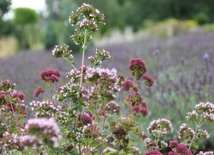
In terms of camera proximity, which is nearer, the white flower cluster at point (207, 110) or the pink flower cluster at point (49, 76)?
the pink flower cluster at point (49, 76)

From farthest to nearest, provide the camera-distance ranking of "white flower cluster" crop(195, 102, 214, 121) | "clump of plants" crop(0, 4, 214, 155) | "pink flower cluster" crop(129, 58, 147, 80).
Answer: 1. "white flower cluster" crop(195, 102, 214, 121)
2. "pink flower cluster" crop(129, 58, 147, 80)
3. "clump of plants" crop(0, 4, 214, 155)

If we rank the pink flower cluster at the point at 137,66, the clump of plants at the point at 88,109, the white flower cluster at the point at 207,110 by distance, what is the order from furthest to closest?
1. the white flower cluster at the point at 207,110
2. the pink flower cluster at the point at 137,66
3. the clump of plants at the point at 88,109

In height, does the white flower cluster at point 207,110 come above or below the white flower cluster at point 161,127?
above

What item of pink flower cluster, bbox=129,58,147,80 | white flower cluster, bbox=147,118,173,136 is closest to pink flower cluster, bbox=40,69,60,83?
pink flower cluster, bbox=129,58,147,80

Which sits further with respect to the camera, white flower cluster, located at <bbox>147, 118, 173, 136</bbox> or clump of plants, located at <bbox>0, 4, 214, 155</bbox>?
white flower cluster, located at <bbox>147, 118, 173, 136</bbox>

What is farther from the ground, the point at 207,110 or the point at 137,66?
the point at 137,66

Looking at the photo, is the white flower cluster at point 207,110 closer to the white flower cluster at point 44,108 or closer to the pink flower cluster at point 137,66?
the pink flower cluster at point 137,66

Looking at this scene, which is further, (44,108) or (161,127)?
(161,127)

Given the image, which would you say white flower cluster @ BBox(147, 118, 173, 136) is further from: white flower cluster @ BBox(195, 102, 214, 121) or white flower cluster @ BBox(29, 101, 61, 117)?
white flower cluster @ BBox(29, 101, 61, 117)

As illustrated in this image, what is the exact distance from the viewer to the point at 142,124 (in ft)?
16.1

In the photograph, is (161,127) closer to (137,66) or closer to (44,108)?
(137,66)

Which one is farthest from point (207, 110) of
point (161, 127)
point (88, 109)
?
point (88, 109)

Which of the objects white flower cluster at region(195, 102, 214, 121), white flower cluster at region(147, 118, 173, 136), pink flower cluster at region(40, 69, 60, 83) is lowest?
white flower cluster at region(147, 118, 173, 136)

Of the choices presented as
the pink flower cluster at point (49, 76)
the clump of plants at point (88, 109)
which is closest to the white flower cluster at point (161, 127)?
the clump of plants at point (88, 109)
